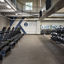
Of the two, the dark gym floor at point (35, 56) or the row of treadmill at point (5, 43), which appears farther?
the row of treadmill at point (5, 43)

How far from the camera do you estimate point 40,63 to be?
296cm

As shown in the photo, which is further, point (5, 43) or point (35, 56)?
point (5, 43)

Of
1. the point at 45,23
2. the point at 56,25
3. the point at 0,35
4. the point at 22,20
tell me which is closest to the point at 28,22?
the point at 22,20

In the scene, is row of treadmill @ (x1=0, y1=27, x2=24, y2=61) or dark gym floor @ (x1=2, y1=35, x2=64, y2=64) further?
row of treadmill @ (x1=0, y1=27, x2=24, y2=61)

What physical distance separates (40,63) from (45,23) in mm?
12409

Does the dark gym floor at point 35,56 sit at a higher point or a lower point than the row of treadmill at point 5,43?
lower

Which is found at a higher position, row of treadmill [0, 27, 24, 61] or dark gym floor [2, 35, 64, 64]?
row of treadmill [0, 27, 24, 61]

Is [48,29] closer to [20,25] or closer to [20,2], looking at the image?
[20,25]

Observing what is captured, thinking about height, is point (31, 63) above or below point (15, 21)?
below

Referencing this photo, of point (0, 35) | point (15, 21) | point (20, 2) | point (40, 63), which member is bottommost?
point (40, 63)

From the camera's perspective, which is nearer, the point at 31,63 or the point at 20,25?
the point at 31,63

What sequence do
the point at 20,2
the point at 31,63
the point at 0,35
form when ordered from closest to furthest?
the point at 31,63 → the point at 0,35 → the point at 20,2

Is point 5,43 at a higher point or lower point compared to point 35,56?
higher

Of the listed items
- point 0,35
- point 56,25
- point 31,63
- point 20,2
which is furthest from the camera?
point 56,25
